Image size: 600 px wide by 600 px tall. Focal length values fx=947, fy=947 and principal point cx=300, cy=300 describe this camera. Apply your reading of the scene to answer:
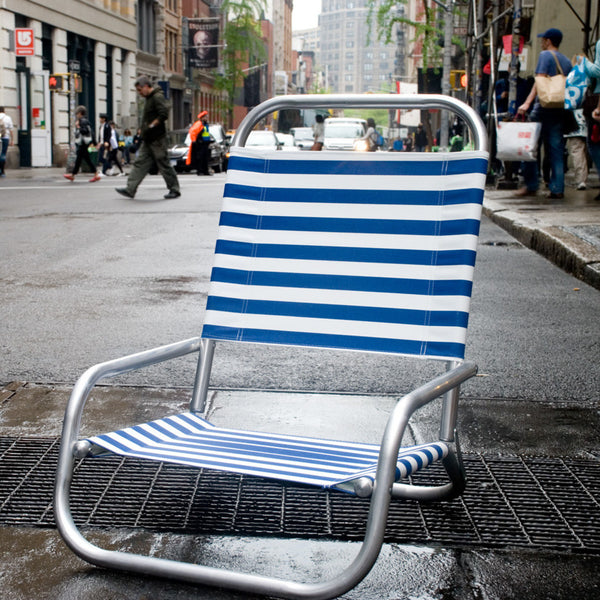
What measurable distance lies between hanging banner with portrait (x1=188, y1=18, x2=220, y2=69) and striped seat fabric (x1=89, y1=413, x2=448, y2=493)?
5757 centimetres

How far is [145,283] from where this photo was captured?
23.7ft

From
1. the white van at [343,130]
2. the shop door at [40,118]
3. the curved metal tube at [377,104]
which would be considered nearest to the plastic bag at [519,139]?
the curved metal tube at [377,104]

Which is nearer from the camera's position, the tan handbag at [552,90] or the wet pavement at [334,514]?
the wet pavement at [334,514]

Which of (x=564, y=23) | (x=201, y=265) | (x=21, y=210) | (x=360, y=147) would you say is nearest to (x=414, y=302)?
(x=201, y=265)

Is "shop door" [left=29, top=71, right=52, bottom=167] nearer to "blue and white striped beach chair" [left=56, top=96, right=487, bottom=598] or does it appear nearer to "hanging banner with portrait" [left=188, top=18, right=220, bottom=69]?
"hanging banner with portrait" [left=188, top=18, right=220, bottom=69]

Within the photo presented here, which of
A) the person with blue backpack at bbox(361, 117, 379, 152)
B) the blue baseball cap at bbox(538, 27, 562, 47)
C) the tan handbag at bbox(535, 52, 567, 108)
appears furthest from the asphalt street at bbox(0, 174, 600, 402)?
the person with blue backpack at bbox(361, 117, 379, 152)

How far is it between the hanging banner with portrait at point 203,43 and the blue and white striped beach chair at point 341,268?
187 ft

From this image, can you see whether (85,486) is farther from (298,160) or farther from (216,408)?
(298,160)

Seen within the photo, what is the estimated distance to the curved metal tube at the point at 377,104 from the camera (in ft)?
9.64

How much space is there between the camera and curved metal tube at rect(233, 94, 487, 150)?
2938mm

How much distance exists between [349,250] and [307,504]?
0.80m

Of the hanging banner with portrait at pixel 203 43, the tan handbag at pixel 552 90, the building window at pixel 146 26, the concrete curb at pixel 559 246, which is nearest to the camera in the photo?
the concrete curb at pixel 559 246

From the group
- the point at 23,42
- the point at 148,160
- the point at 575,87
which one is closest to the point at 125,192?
the point at 148,160

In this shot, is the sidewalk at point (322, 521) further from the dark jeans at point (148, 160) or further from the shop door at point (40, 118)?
the shop door at point (40, 118)
